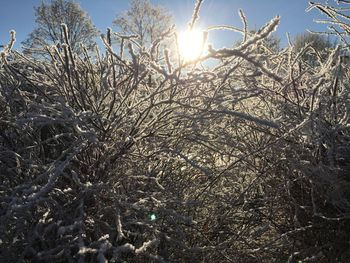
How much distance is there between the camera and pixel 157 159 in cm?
177

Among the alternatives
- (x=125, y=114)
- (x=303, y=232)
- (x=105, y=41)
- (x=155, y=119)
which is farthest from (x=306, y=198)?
(x=105, y=41)

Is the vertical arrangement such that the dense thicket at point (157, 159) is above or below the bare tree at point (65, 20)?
below

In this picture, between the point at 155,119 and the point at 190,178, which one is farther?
the point at 190,178

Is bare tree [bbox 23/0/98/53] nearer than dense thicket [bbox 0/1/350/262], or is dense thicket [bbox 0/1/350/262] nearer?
dense thicket [bbox 0/1/350/262]

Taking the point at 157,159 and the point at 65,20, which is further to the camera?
the point at 65,20

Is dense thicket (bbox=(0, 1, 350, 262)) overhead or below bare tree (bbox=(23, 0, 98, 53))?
below

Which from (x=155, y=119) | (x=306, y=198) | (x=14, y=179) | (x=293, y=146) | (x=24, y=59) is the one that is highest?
(x=24, y=59)

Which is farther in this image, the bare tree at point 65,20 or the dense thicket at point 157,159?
the bare tree at point 65,20

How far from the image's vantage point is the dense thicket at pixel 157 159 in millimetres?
1419

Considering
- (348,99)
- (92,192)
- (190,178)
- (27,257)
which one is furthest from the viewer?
(190,178)

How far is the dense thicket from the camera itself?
142 cm

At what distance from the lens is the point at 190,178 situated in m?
2.09

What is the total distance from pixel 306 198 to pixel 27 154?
116cm

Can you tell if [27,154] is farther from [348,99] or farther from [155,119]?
[348,99]
